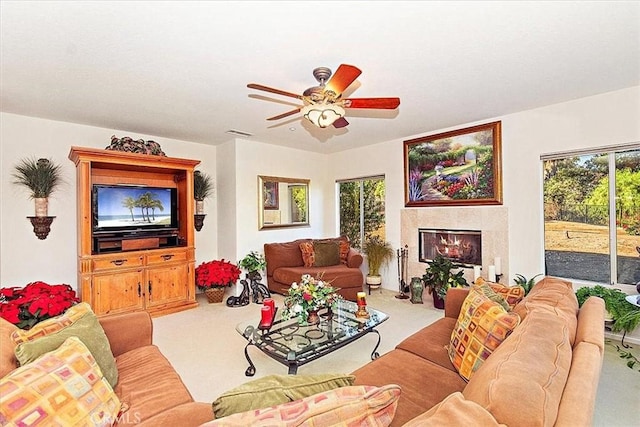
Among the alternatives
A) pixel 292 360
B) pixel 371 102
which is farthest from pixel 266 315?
pixel 371 102

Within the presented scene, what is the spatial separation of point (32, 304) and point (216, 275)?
6.94ft

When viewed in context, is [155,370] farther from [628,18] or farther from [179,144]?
[179,144]

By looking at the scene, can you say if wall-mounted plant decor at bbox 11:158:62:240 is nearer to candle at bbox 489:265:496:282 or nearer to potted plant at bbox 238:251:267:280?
potted plant at bbox 238:251:267:280

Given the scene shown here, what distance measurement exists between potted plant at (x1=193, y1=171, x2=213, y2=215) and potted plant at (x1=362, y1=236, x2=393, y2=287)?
9.32ft

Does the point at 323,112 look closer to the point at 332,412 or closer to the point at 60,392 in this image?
the point at 332,412

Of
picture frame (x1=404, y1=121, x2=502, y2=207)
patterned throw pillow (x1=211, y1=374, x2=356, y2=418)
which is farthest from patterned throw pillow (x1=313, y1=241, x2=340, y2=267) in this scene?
patterned throw pillow (x1=211, y1=374, x2=356, y2=418)

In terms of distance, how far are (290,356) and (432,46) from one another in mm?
2430

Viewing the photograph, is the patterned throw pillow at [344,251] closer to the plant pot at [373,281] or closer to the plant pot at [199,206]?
the plant pot at [373,281]

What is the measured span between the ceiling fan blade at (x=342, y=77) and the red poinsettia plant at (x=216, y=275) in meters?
3.31

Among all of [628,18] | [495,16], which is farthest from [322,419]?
[628,18]

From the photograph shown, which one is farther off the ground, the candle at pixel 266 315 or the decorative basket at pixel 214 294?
the candle at pixel 266 315

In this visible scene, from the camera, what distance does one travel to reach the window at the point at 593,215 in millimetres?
3207

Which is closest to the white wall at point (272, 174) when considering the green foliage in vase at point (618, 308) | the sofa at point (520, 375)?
the sofa at point (520, 375)

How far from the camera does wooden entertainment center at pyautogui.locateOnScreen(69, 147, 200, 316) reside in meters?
3.69
